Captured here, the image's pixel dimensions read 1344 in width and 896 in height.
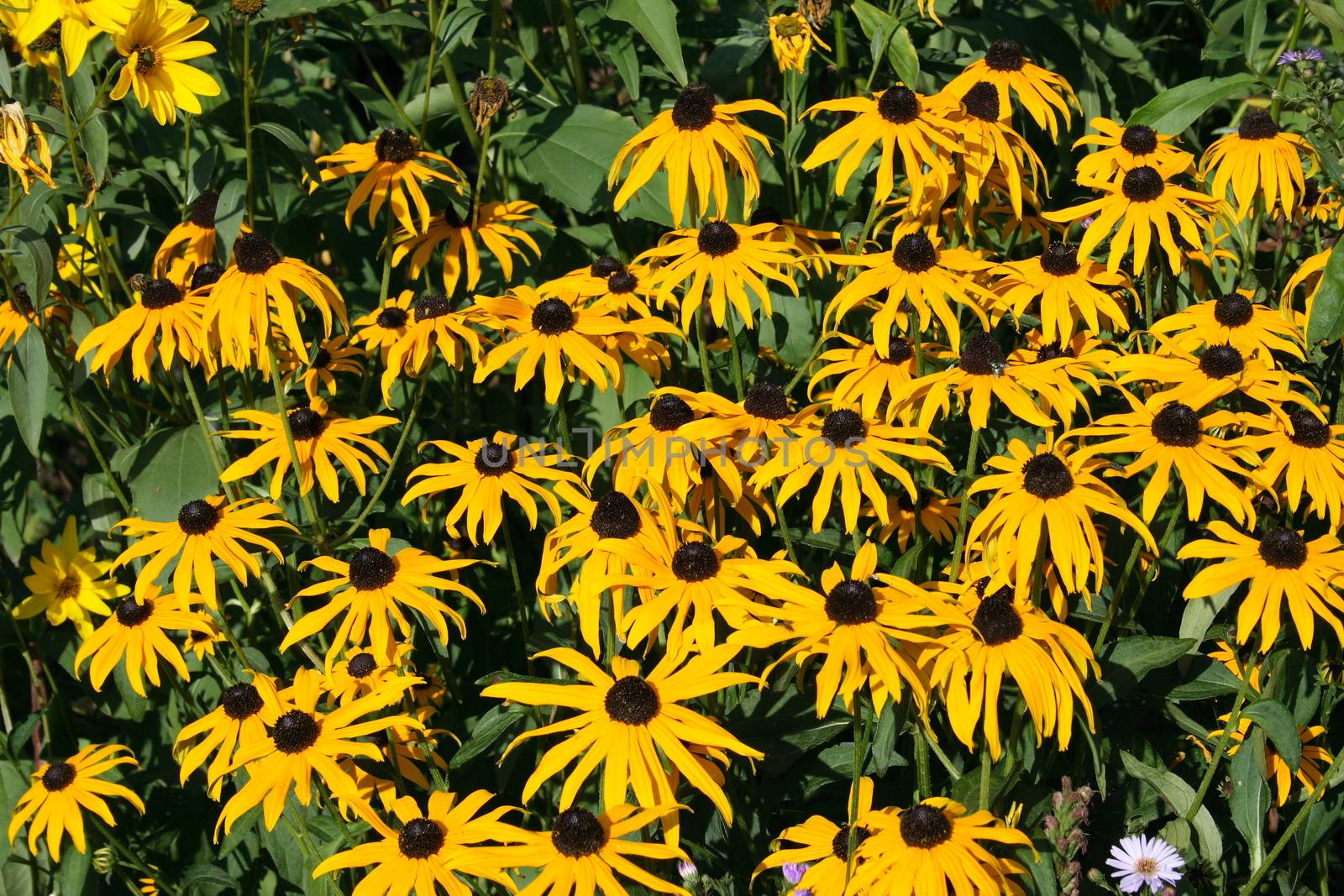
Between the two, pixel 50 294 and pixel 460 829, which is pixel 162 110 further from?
pixel 460 829

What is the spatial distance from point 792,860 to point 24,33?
68.1 inches

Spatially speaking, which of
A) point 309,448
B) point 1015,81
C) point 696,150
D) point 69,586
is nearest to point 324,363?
point 309,448

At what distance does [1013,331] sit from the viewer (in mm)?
3037

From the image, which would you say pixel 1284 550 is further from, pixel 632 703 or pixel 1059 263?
pixel 632 703

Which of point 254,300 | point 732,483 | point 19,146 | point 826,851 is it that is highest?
point 19,146

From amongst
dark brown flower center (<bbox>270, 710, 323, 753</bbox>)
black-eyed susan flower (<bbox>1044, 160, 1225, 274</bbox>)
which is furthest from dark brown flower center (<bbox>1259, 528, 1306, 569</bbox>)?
dark brown flower center (<bbox>270, 710, 323, 753</bbox>)

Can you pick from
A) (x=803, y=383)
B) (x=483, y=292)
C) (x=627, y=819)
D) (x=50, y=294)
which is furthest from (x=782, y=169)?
(x=627, y=819)

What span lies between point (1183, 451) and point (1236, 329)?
0.41m

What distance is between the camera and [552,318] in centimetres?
236

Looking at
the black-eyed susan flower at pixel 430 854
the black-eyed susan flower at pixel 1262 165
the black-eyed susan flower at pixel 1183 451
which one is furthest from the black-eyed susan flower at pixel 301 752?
the black-eyed susan flower at pixel 1262 165

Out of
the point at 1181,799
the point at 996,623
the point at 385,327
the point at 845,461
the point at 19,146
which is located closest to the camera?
the point at 996,623

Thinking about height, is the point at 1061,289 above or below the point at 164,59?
below

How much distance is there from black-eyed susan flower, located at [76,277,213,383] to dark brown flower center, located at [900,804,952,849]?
1453mm

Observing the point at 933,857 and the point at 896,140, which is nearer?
the point at 933,857
